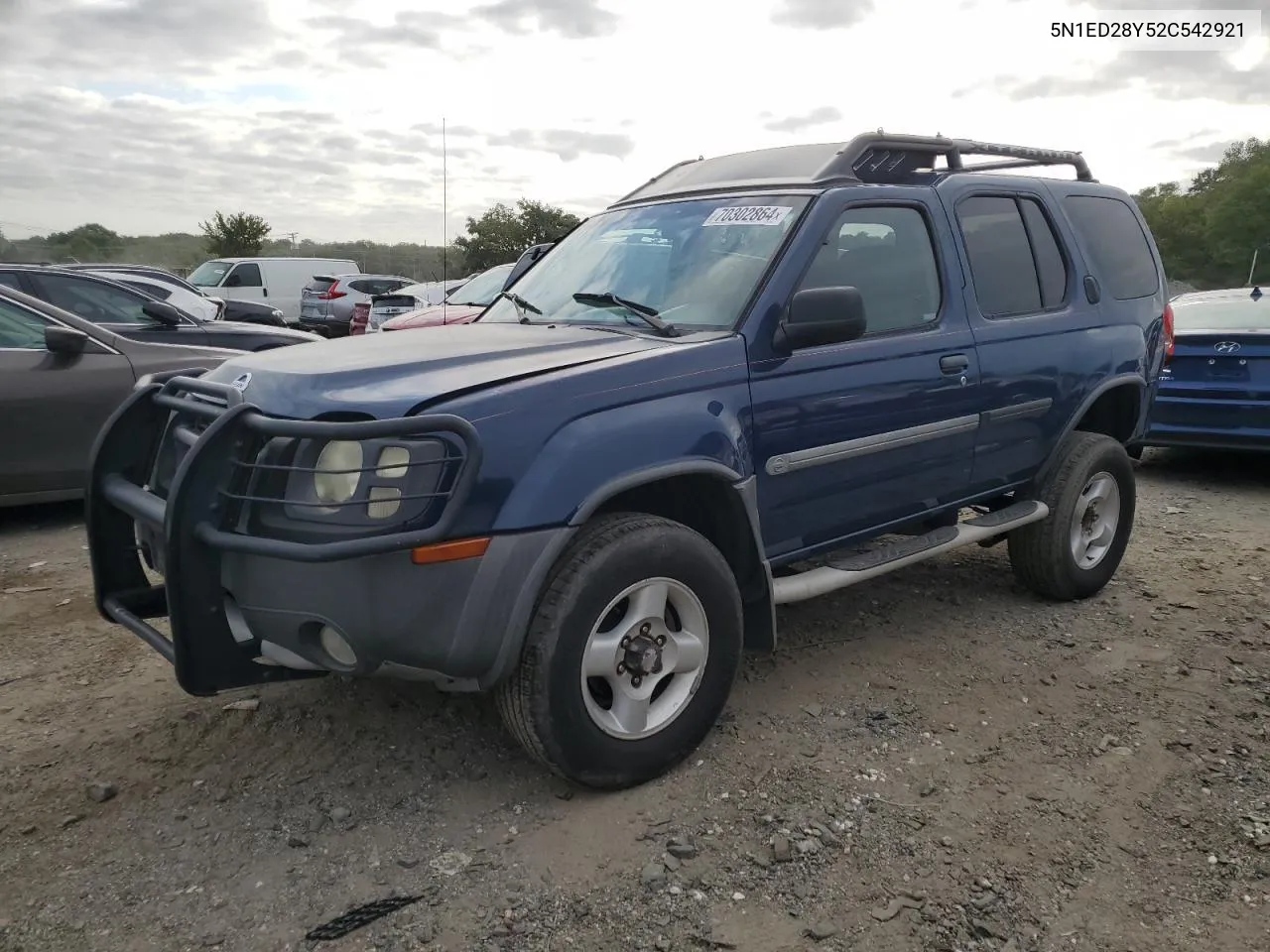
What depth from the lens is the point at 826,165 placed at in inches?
155

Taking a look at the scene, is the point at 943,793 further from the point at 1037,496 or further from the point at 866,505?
the point at 1037,496

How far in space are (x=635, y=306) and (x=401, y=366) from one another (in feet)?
3.28

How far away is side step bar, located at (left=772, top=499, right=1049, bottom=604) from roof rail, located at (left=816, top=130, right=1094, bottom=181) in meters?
1.49

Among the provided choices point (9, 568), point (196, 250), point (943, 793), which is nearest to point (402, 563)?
point (943, 793)

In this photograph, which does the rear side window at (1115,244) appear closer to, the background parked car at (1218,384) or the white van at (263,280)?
the background parked car at (1218,384)

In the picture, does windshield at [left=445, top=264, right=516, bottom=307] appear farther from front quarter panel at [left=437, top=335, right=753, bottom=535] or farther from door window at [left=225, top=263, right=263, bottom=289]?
door window at [left=225, top=263, right=263, bottom=289]

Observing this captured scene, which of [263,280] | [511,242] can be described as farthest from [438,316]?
[511,242]

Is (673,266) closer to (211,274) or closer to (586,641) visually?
(586,641)

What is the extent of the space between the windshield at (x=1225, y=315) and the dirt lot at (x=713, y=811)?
3.98m

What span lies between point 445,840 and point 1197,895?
2050 mm

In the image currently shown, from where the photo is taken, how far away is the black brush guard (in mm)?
2525

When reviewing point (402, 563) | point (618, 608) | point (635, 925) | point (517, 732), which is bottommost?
point (635, 925)

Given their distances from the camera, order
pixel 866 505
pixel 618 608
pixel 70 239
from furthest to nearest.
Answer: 1. pixel 70 239
2. pixel 866 505
3. pixel 618 608

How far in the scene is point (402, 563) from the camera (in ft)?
8.46
